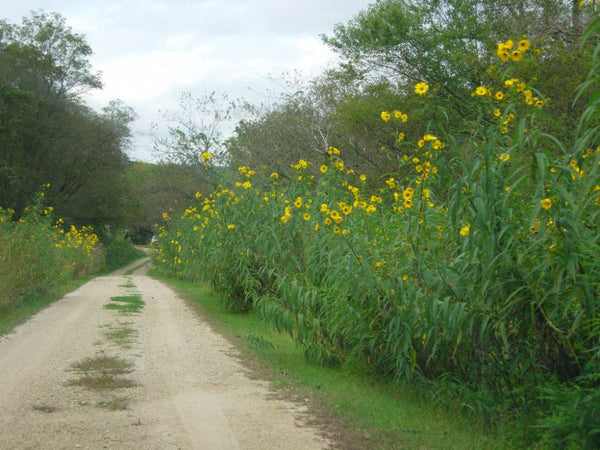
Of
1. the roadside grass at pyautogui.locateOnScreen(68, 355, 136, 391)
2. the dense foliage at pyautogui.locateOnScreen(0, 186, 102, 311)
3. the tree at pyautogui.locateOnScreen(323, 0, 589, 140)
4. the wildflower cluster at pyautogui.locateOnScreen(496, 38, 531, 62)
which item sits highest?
the tree at pyautogui.locateOnScreen(323, 0, 589, 140)

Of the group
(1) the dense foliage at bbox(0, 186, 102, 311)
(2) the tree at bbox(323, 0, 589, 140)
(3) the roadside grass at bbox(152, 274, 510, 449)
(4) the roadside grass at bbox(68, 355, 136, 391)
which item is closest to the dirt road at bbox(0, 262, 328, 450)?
(4) the roadside grass at bbox(68, 355, 136, 391)

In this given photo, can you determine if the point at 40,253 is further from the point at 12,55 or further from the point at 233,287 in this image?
the point at 12,55

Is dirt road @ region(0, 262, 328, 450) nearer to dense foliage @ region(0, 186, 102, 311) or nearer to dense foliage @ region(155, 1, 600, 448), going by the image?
dense foliage @ region(155, 1, 600, 448)

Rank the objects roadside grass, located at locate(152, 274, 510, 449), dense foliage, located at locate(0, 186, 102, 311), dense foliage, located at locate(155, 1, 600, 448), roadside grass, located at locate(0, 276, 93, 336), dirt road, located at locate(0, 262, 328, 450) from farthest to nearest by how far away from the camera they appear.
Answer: dense foliage, located at locate(0, 186, 102, 311) → roadside grass, located at locate(0, 276, 93, 336) → roadside grass, located at locate(152, 274, 510, 449) → dirt road, located at locate(0, 262, 328, 450) → dense foliage, located at locate(155, 1, 600, 448)

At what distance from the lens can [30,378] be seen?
7480 mm

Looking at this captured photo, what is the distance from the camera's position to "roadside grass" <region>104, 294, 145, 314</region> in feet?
48.4

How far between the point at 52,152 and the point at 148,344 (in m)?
29.9

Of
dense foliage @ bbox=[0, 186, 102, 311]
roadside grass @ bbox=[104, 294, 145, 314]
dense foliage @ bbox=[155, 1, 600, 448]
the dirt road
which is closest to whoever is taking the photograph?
dense foliage @ bbox=[155, 1, 600, 448]

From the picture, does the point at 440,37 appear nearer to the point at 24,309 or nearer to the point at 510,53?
the point at 24,309

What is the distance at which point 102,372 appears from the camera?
25.9 ft

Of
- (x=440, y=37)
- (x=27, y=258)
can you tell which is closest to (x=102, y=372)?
(x=27, y=258)

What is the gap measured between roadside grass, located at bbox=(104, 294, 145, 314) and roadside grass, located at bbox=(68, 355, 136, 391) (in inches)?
227

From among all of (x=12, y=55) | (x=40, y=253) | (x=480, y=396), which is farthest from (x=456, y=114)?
(x=12, y=55)

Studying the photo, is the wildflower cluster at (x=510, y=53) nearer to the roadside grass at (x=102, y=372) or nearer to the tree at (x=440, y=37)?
the roadside grass at (x=102, y=372)
